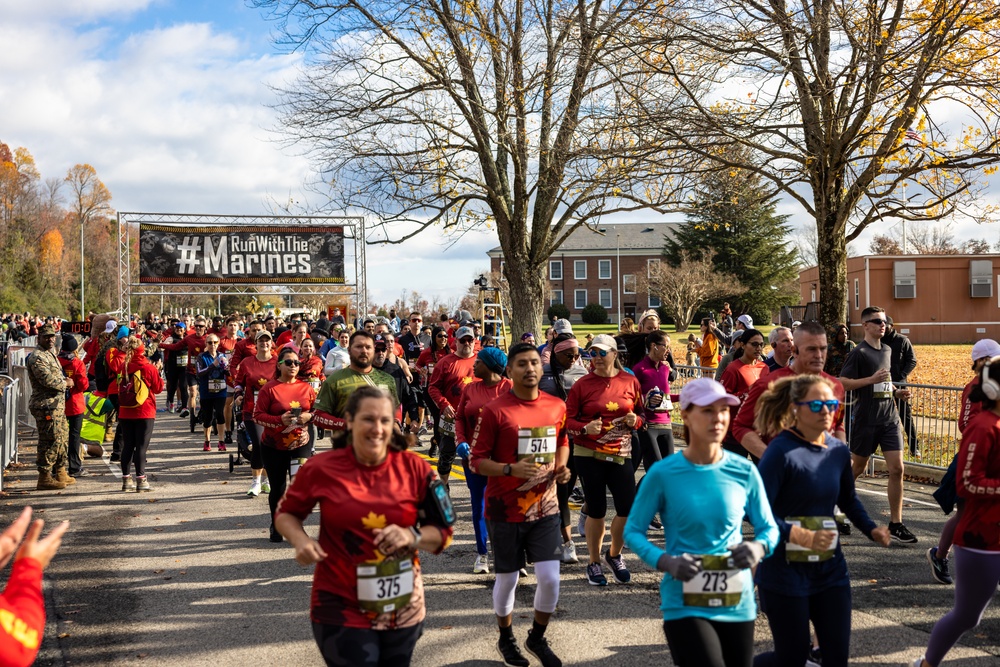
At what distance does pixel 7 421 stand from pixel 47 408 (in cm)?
205

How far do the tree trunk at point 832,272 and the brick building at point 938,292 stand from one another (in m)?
37.1

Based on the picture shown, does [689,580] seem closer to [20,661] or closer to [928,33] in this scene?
[20,661]

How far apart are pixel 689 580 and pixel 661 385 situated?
508 centimetres

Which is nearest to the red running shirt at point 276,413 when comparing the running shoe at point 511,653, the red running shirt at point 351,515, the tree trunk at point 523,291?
the running shoe at point 511,653

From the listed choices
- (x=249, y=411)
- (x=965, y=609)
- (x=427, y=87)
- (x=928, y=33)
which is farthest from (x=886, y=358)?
(x=427, y=87)

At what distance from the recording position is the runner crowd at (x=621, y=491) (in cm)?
369

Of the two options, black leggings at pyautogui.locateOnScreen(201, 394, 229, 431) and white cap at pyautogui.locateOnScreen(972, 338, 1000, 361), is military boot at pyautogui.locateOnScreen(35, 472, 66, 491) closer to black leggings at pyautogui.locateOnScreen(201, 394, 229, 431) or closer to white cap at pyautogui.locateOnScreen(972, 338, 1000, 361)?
black leggings at pyautogui.locateOnScreen(201, 394, 229, 431)

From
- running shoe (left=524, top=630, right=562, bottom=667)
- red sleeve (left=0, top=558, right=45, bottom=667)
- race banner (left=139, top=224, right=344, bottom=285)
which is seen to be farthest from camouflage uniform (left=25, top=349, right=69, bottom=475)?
race banner (left=139, top=224, right=344, bottom=285)

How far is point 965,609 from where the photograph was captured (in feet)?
15.4

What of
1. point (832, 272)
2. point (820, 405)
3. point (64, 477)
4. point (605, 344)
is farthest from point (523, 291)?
point (820, 405)

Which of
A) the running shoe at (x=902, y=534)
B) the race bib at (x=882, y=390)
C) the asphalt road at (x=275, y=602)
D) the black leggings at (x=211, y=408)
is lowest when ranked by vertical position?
the asphalt road at (x=275, y=602)

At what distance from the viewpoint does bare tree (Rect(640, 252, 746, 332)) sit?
57.0m

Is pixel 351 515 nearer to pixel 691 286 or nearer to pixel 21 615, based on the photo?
pixel 21 615

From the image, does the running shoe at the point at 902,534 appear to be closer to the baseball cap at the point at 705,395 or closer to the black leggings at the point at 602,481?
the black leggings at the point at 602,481
